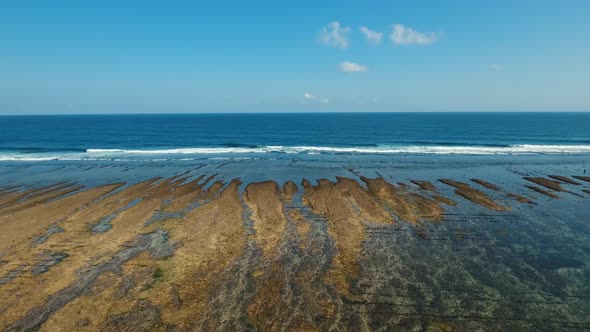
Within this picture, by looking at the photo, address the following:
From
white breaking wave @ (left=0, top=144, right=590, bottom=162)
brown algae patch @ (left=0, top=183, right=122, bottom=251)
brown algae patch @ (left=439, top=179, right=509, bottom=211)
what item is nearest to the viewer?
brown algae patch @ (left=0, top=183, right=122, bottom=251)

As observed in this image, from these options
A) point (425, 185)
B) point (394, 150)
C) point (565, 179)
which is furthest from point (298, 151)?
point (565, 179)

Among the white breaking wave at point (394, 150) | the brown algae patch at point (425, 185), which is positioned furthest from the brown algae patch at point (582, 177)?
the white breaking wave at point (394, 150)

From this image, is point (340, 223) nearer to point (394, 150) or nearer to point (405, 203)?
point (405, 203)

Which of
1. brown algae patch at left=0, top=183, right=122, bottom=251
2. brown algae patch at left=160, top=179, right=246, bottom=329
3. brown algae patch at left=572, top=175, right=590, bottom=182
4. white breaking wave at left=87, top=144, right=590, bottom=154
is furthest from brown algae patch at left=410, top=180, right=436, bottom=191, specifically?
brown algae patch at left=0, top=183, right=122, bottom=251

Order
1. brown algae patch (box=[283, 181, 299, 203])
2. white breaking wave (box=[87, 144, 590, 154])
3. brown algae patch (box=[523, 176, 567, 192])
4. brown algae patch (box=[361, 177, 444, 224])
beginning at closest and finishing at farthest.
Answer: brown algae patch (box=[361, 177, 444, 224]), brown algae patch (box=[283, 181, 299, 203]), brown algae patch (box=[523, 176, 567, 192]), white breaking wave (box=[87, 144, 590, 154])

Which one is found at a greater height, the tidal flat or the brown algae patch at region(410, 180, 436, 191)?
the brown algae patch at region(410, 180, 436, 191)

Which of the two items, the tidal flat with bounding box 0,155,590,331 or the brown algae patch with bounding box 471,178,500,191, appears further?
the brown algae patch with bounding box 471,178,500,191

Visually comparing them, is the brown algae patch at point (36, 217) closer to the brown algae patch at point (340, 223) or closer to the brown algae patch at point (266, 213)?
the brown algae patch at point (266, 213)

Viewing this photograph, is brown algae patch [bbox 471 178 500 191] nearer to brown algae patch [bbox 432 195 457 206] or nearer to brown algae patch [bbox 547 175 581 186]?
brown algae patch [bbox 432 195 457 206]

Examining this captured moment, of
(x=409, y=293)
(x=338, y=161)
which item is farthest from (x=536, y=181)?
(x=409, y=293)
